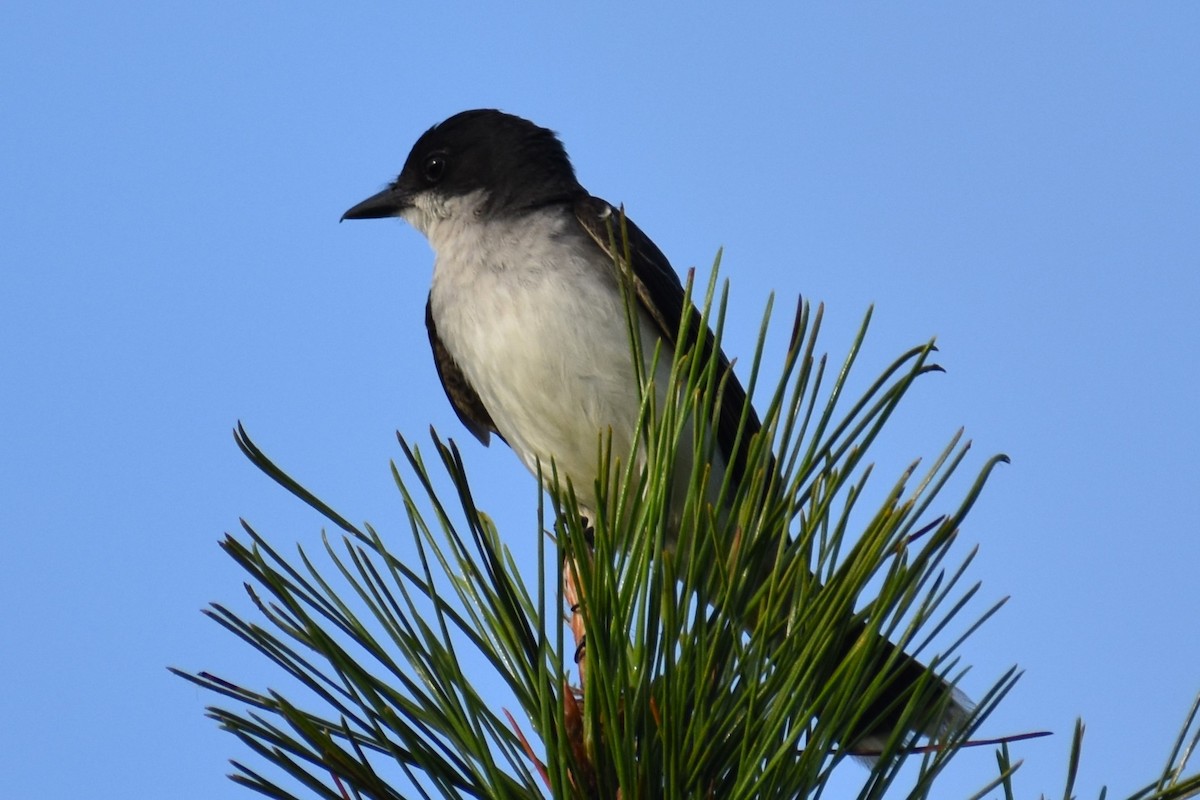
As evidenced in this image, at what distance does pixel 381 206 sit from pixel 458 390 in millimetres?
1064

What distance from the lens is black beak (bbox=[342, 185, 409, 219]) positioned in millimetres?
6496

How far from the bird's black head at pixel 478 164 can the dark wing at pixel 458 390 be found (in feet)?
1.97

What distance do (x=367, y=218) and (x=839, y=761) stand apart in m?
4.90

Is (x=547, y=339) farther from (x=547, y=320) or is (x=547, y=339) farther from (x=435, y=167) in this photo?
(x=435, y=167)

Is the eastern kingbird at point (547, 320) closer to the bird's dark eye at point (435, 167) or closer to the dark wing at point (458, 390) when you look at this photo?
the dark wing at point (458, 390)

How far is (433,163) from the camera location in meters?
6.51

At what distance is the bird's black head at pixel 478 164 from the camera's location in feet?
20.1

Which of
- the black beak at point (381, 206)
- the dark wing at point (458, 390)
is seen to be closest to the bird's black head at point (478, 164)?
the black beak at point (381, 206)

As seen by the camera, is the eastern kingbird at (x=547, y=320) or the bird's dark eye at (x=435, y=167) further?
the bird's dark eye at (x=435, y=167)

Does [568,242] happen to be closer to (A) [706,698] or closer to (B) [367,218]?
(B) [367,218]

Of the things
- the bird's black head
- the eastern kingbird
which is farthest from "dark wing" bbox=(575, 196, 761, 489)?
the bird's black head

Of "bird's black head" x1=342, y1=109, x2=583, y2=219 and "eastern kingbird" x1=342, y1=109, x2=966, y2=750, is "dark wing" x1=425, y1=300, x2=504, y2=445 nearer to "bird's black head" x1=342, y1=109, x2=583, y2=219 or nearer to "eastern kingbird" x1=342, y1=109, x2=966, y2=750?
"eastern kingbird" x1=342, y1=109, x2=966, y2=750

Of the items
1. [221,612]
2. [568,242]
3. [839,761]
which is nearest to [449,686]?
[221,612]

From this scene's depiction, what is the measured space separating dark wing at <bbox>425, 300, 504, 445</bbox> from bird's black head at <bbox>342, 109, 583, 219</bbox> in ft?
1.97
